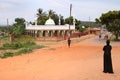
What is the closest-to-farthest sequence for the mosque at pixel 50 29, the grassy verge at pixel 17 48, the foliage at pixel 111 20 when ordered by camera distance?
the grassy verge at pixel 17 48
the foliage at pixel 111 20
the mosque at pixel 50 29

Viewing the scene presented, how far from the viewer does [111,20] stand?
58.6 m

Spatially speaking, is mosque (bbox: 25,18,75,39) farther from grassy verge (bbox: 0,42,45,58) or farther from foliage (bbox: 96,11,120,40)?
grassy verge (bbox: 0,42,45,58)

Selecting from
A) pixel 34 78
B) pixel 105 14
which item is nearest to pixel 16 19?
pixel 105 14

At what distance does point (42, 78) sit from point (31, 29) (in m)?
69.9

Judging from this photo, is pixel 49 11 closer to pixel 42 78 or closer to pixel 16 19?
pixel 16 19

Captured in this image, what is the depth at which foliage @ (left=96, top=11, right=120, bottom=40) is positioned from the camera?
5593 centimetres

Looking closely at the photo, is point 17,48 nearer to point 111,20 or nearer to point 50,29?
point 111,20

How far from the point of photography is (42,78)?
1408 centimetres

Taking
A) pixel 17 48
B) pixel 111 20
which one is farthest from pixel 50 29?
pixel 17 48

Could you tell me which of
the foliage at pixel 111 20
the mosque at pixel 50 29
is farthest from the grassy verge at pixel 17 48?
the mosque at pixel 50 29

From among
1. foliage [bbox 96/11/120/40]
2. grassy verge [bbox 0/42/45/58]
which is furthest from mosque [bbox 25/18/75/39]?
grassy verge [bbox 0/42/45/58]

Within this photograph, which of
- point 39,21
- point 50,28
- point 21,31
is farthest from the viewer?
point 39,21

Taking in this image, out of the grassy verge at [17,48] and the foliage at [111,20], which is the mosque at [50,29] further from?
the grassy verge at [17,48]

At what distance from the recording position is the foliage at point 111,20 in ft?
184
